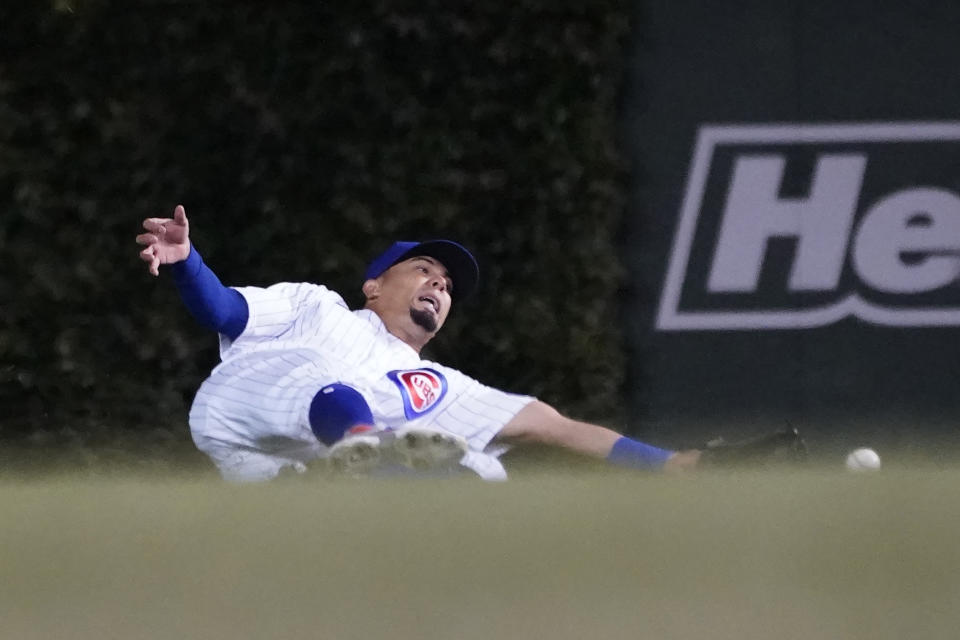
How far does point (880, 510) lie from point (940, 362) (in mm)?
4100

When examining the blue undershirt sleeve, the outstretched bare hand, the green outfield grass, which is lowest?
the green outfield grass

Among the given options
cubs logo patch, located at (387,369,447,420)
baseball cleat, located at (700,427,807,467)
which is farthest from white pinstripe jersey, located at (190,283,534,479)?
baseball cleat, located at (700,427,807,467)

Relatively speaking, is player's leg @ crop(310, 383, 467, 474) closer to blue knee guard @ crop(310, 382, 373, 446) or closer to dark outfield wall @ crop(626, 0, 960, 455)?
blue knee guard @ crop(310, 382, 373, 446)

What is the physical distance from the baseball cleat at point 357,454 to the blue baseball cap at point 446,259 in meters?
0.86

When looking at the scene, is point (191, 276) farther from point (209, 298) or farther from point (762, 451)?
point (762, 451)

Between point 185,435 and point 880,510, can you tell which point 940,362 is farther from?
point 880,510

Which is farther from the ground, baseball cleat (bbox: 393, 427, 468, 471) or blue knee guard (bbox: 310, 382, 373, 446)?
blue knee guard (bbox: 310, 382, 373, 446)

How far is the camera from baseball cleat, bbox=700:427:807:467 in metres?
4.29

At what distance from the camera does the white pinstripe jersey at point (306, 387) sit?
4.33m

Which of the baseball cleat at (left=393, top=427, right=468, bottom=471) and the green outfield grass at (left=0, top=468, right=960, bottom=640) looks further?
the baseball cleat at (left=393, top=427, right=468, bottom=471)

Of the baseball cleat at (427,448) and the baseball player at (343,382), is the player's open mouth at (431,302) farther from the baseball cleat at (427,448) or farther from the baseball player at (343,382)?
the baseball cleat at (427,448)

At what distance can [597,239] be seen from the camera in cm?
522

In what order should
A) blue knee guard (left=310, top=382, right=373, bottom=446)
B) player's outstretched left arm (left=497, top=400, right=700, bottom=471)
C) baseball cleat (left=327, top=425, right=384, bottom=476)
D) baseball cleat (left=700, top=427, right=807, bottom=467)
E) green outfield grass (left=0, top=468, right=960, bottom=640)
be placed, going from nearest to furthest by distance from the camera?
green outfield grass (left=0, top=468, right=960, bottom=640) → baseball cleat (left=327, top=425, right=384, bottom=476) → blue knee guard (left=310, top=382, right=373, bottom=446) → baseball cleat (left=700, top=427, right=807, bottom=467) → player's outstretched left arm (left=497, top=400, right=700, bottom=471)

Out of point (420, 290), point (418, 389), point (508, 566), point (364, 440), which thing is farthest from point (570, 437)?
point (508, 566)
